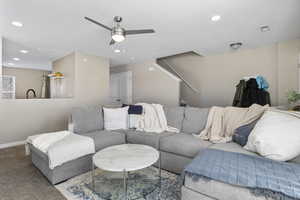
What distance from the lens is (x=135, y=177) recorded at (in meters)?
2.02

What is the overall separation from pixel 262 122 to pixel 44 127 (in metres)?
4.54

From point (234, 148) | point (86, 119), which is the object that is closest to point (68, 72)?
point (86, 119)

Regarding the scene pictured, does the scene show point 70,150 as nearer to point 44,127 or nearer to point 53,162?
point 53,162

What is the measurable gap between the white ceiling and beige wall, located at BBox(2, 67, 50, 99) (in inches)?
143

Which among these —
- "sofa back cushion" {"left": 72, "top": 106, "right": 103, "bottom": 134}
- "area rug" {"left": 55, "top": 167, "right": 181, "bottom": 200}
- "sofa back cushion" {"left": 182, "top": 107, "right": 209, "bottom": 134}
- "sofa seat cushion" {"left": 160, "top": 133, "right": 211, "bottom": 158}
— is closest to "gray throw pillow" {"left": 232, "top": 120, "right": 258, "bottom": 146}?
"sofa seat cushion" {"left": 160, "top": 133, "right": 211, "bottom": 158}

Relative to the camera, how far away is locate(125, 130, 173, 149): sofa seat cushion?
237 centimetres

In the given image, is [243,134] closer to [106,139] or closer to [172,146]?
[172,146]

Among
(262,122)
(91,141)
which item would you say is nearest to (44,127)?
(91,141)

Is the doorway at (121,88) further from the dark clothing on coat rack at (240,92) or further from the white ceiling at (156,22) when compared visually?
the dark clothing on coat rack at (240,92)

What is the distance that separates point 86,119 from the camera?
9.09ft

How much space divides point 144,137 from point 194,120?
3.02 ft

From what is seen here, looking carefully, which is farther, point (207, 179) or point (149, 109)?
point (149, 109)

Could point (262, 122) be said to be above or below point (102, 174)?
above

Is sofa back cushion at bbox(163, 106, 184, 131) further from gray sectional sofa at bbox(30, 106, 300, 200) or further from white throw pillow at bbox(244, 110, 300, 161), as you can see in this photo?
white throw pillow at bbox(244, 110, 300, 161)
